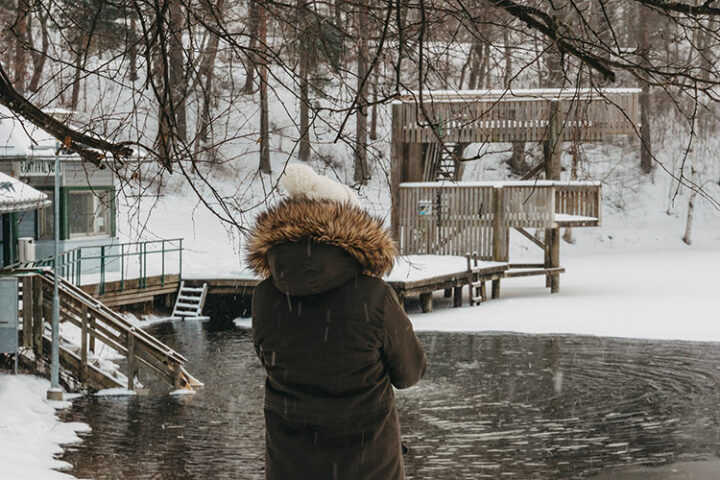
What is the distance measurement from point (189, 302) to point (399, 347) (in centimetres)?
2117

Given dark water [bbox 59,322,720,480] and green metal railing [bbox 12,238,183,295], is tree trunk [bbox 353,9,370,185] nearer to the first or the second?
dark water [bbox 59,322,720,480]

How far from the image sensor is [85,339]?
14.8 m

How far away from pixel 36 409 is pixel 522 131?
14.5m

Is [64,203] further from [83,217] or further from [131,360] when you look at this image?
[131,360]

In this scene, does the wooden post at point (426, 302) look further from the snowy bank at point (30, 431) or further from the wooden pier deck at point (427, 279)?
the snowy bank at point (30, 431)

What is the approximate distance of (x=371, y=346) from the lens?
12.7 ft

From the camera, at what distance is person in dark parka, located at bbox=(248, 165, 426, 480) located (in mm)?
3871

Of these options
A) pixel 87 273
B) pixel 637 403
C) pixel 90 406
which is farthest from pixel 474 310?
pixel 90 406

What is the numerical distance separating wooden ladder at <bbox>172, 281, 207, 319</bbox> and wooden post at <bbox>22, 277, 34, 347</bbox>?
27.1ft

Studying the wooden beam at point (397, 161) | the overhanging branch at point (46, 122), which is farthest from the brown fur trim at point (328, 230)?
the wooden beam at point (397, 161)

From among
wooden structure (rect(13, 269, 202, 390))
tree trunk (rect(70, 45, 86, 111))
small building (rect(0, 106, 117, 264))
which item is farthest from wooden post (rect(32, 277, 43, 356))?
tree trunk (rect(70, 45, 86, 111))

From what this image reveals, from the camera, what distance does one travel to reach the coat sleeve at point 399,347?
3.87 m

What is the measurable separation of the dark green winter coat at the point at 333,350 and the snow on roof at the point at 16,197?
13.9 metres

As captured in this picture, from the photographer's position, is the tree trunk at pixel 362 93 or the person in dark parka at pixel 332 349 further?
the tree trunk at pixel 362 93
